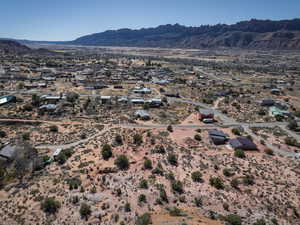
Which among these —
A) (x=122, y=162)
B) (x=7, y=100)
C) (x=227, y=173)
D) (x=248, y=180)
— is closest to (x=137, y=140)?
(x=122, y=162)

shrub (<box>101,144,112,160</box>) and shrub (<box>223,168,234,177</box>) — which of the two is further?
shrub (<box>101,144,112,160</box>)

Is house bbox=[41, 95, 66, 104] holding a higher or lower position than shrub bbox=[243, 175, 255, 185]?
higher

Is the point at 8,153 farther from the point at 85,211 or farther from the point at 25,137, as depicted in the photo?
the point at 85,211

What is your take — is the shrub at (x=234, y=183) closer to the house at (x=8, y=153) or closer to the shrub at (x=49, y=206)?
the shrub at (x=49, y=206)

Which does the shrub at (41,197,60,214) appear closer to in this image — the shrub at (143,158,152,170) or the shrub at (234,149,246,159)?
the shrub at (143,158,152,170)

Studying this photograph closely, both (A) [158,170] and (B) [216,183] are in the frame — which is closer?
(B) [216,183]

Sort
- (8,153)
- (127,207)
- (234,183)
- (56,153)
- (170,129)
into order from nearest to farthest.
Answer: (127,207) < (234,183) < (8,153) < (56,153) < (170,129)

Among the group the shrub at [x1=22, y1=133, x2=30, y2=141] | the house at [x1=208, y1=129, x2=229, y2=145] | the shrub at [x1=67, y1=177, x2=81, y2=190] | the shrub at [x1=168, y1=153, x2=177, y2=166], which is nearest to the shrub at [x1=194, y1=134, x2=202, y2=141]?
the house at [x1=208, y1=129, x2=229, y2=145]

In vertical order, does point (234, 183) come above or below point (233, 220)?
below

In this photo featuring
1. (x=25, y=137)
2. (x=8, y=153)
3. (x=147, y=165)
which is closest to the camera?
(x=147, y=165)
